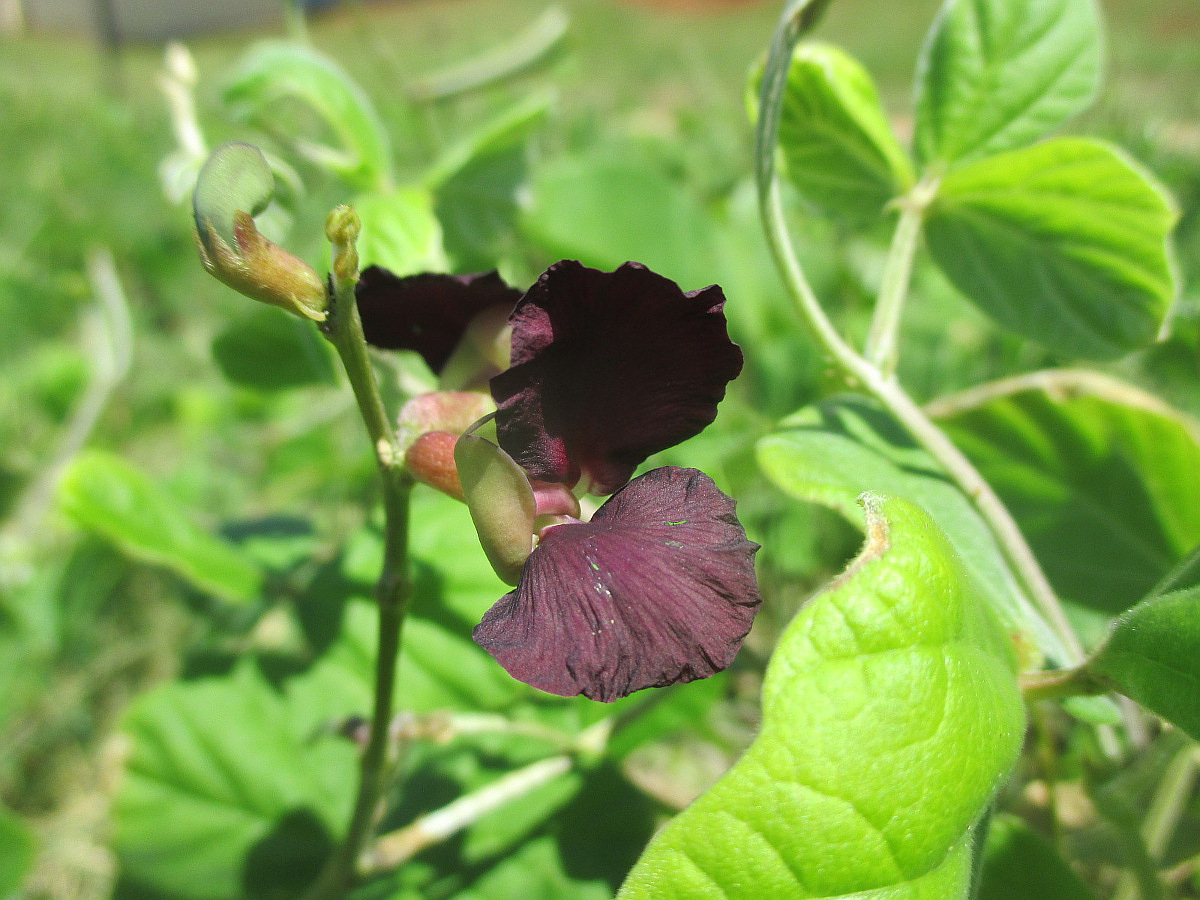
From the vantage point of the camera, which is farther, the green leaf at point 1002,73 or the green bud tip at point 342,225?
the green leaf at point 1002,73

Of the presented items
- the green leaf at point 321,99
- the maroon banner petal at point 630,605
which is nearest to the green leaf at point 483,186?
the green leaf at point 321,99

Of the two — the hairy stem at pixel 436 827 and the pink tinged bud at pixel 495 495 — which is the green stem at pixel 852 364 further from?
the hairy stem at pixel 436 827

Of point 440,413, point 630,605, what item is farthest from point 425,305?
point 630,605

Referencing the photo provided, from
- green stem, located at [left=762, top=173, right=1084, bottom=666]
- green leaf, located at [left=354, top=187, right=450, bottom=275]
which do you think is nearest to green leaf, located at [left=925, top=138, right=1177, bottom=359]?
green stem, located at [left=762, top=173, right=1084, bottom=666]

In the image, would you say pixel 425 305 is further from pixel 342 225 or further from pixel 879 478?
pixel 879 478

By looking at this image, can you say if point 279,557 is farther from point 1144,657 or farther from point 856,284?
point 856,284

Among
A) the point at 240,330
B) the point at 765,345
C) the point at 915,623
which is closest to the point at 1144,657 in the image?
the point at 915,623
